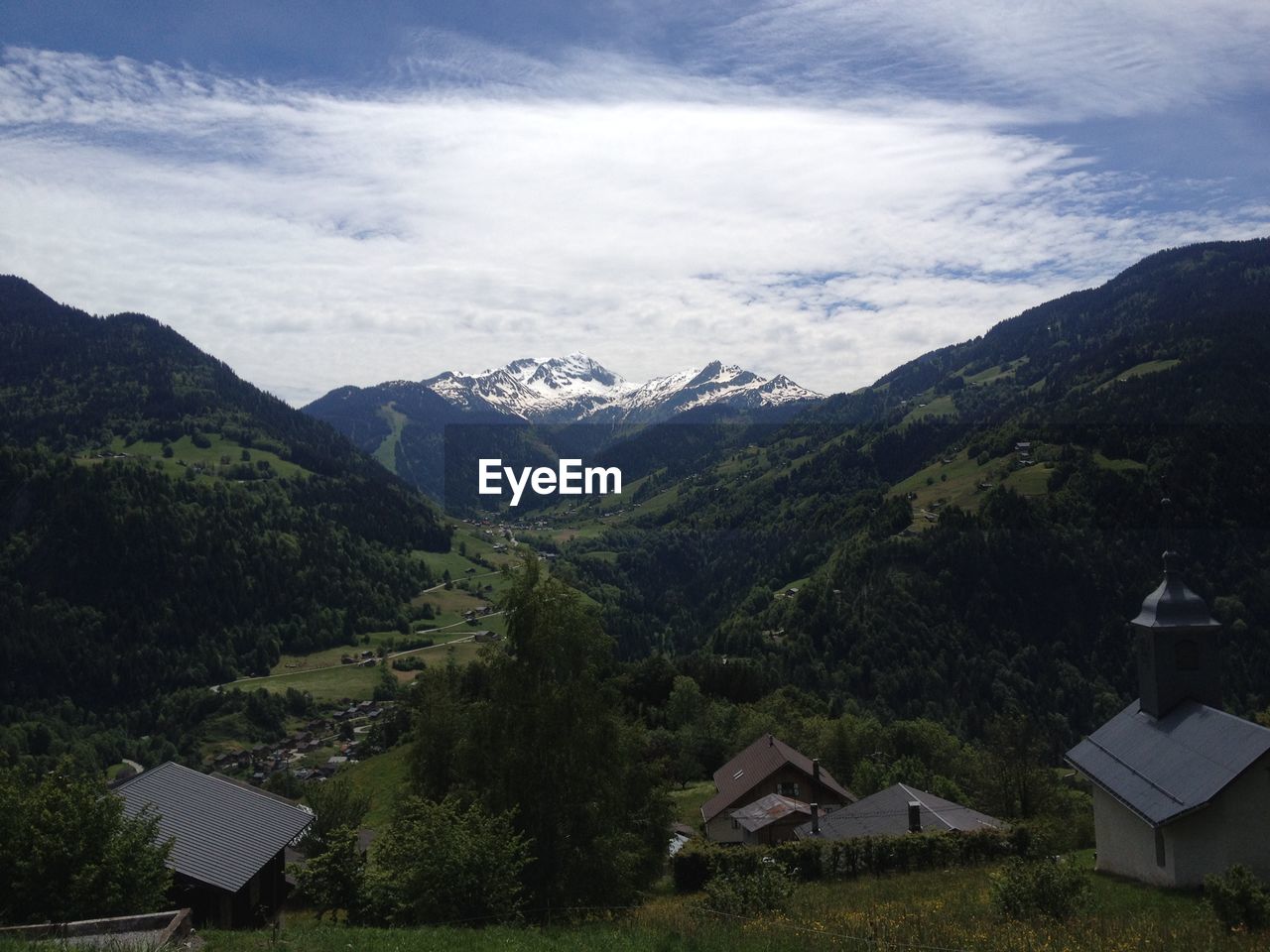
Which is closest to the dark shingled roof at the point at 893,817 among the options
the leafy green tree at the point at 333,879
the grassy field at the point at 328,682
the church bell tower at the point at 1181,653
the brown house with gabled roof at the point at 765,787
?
the brown house with gabled roof at the point at 765,787

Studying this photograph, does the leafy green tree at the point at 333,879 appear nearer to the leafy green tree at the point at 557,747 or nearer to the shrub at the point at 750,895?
the leafy green tree at the point at 557,747

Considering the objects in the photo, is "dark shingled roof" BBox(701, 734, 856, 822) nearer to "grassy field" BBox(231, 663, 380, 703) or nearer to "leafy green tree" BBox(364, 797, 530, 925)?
"leafy green tree" BBox(364, 797, 530, 925)

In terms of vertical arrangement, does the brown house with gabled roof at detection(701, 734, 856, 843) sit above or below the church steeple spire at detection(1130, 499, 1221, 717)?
below

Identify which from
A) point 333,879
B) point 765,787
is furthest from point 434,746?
point 765,787

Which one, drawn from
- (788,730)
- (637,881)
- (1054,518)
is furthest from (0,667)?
(1054,518)

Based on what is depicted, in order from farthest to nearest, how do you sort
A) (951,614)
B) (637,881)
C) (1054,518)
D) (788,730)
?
(1054,518)
(951,614)
(788,730)
(637,881)

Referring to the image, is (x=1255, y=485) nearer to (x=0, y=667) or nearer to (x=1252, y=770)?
(x=1252, y=770)

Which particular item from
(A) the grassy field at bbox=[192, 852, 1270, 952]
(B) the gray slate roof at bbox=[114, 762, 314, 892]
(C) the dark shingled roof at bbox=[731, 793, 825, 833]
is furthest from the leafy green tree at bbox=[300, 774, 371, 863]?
(A) the grassy field at bbox=[192, 852, 1270, 952]
